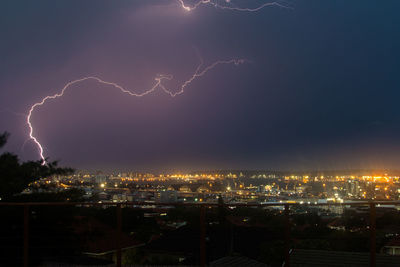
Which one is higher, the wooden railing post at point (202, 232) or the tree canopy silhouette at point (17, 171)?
the tree canopy silhouette at point (17, 171)

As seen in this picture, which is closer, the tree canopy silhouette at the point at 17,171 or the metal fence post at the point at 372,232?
the metal fence post at the point at 372,232

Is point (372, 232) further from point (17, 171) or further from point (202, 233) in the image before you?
point (17, 171)

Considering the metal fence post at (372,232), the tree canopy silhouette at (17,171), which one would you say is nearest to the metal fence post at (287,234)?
the metal fence post at (372,232)

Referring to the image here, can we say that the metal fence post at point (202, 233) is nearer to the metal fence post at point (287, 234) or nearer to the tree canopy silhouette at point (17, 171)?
the metal fence post at point (287, 234)

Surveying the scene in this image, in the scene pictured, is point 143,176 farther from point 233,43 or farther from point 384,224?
point 384,224

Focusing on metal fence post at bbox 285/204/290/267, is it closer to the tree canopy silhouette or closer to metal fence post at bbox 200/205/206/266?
metal fence post at bbox 200/205/206/266

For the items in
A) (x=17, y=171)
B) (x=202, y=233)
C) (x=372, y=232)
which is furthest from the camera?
(x=17, y=171)

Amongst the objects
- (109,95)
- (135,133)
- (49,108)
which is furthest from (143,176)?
(49,108)

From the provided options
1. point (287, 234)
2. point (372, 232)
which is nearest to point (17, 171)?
point (287, 234)

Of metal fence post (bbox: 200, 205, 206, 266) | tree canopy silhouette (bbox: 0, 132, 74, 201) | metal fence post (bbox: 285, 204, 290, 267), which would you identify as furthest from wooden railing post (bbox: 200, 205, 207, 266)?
tree canopy silhouette (bbox: 0, 132, 74, 201)
